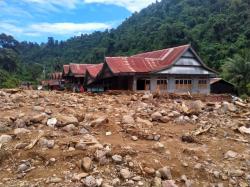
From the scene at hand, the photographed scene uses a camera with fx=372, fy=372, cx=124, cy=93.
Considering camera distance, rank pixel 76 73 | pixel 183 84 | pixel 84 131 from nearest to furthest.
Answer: pixel 84 131 → pixel 183 84 → pixel 76 73

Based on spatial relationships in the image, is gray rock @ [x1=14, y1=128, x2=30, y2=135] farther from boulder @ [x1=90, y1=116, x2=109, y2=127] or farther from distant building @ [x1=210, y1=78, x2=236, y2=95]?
distant building @ [x1=210, y1=78, x2=236, y2=95]

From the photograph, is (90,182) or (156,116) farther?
(156,116)

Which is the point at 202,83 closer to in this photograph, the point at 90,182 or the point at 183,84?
the point at 183,84

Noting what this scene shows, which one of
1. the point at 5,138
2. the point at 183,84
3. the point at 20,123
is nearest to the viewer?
the point at 5,138

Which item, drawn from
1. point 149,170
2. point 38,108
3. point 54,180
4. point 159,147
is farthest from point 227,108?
point 54,180

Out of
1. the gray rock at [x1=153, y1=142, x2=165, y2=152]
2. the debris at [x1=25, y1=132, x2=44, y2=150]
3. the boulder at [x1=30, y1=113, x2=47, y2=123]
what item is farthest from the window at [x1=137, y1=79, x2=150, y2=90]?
the debris at [x1=25, y1=132, x2=44, y2=150]

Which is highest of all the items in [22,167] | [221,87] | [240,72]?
[240,72]

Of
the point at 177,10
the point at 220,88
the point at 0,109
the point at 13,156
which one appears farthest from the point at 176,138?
the point at 177,10

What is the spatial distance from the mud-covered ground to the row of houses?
13.4m

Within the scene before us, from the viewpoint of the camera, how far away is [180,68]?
1006 inches

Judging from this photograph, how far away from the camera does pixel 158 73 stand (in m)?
24.3

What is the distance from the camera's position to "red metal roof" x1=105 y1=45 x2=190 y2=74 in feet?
76.8

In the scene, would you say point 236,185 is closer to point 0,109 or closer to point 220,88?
point 0,109

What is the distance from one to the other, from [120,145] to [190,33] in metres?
45.3
